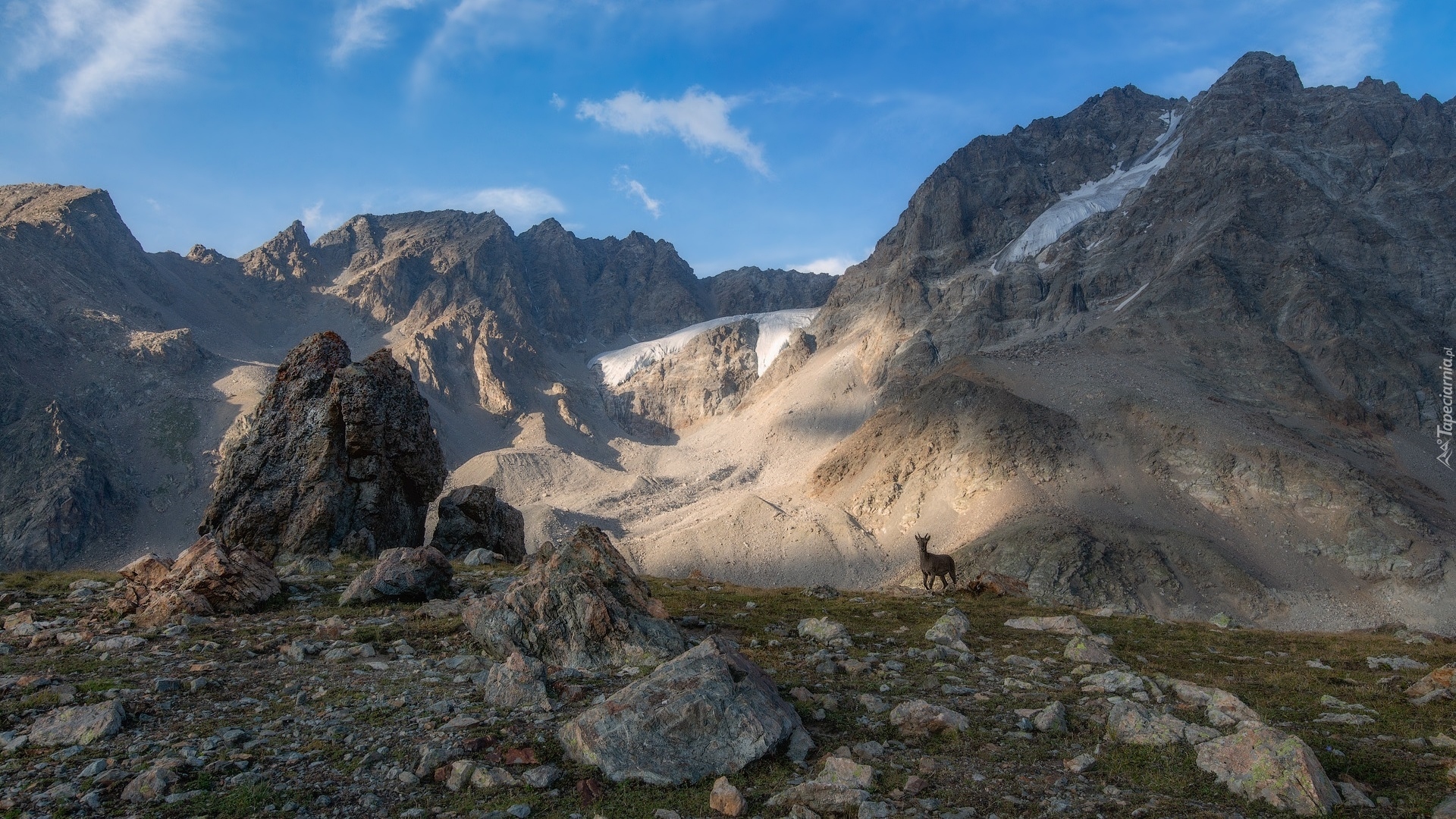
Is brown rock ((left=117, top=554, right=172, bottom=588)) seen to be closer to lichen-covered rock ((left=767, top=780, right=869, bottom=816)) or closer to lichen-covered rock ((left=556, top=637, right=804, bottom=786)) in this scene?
lichen-covered rock ((left=556, top=637, right=804, bottom=786))

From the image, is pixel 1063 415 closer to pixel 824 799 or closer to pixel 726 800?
pixel 824 799

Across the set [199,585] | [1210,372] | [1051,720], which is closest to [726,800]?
[1051,720]

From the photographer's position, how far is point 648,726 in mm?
9469

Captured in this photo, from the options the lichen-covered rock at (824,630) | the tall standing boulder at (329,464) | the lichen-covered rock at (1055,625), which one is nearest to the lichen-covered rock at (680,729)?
the lichen-covered rock at (824,630)

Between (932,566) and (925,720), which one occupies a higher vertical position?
(925,720)

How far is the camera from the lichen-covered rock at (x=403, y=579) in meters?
19.0

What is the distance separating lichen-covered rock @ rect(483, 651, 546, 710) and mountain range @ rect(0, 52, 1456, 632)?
245 feet

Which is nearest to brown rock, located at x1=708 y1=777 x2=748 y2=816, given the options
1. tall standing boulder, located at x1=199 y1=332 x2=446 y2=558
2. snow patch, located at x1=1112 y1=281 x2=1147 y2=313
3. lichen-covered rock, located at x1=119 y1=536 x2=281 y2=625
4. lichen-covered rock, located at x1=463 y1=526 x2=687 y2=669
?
lichen-covered rock, located at x1=463 y1=526 x2=687 y2=669

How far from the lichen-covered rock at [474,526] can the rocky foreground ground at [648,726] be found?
17338 millimetres

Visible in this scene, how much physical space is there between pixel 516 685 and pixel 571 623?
3.04 m

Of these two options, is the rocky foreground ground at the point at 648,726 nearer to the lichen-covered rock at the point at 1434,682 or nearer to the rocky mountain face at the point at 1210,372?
the lichen-covered rock at the point at 1434,682

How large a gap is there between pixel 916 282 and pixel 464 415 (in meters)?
122

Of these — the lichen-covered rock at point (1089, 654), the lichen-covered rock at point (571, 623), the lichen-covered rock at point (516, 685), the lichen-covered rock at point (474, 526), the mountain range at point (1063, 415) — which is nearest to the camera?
the lichen-covered rock at point (516, 685)

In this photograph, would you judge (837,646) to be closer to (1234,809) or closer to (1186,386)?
(1234,809)
